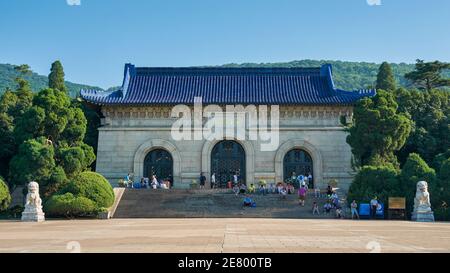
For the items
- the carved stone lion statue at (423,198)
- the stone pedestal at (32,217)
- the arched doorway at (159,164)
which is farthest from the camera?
the arched doorway at (159,164)

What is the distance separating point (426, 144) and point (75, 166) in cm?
2060

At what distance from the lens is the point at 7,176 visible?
3014 centimetres

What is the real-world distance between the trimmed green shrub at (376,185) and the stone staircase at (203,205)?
1.78 meters

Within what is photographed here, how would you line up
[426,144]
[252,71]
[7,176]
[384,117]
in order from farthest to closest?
[252,71] → [426,144] → [7,176] → [384,117]

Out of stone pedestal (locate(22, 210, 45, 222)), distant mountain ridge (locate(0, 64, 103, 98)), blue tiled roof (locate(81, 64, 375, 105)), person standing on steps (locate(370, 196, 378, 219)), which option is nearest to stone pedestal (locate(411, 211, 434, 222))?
person standing on steps (locate(370, 196, 378, 219))

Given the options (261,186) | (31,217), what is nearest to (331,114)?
(261,186)

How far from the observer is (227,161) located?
1330 inches

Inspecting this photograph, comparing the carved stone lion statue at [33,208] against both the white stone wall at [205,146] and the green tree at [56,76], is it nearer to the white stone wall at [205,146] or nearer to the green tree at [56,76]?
the white stone wall at [205,146]

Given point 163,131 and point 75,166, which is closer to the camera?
point 75,166

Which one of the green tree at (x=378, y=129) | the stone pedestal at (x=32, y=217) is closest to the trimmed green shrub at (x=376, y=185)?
the green tree at (x=378, y=129)

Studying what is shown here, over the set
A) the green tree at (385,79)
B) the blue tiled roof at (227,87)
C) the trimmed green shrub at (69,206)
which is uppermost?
the green tree at (385,79)

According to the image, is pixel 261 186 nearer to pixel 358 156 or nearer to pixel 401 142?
pixel 358 156

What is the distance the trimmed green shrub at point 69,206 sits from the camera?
2278 cm

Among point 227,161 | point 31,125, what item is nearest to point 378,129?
point 227,161
